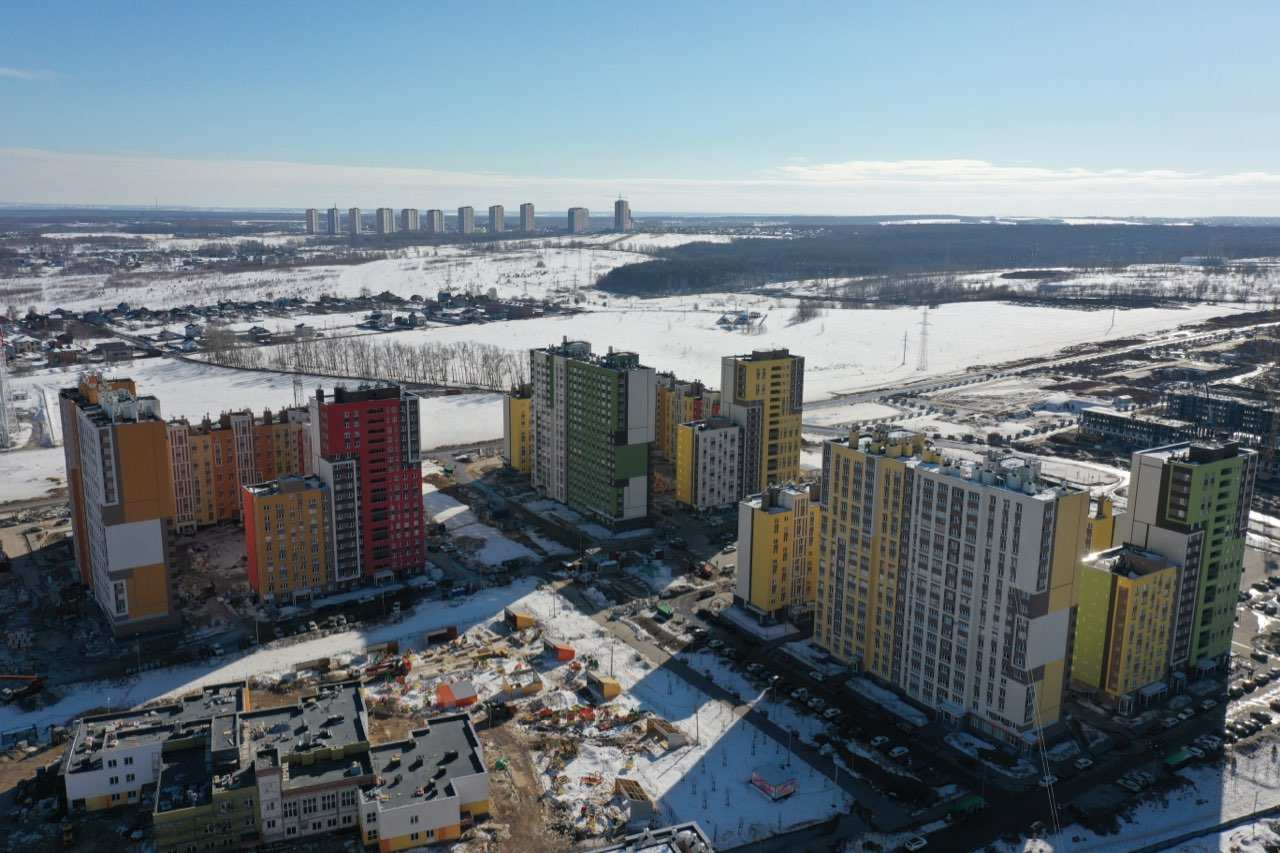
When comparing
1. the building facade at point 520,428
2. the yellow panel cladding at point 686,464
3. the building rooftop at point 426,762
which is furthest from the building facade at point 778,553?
the building facade at point 520,428

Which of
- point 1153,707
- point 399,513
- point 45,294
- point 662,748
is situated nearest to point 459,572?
point 399,513

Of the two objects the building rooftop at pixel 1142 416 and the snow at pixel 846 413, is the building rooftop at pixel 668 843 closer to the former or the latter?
the snow at pixel 846 413

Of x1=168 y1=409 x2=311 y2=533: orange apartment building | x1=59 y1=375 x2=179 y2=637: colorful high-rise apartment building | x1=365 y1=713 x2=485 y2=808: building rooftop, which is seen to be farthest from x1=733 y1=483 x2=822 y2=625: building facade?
x1=168 y1=409 x2=311 y2=533: orange apartment building

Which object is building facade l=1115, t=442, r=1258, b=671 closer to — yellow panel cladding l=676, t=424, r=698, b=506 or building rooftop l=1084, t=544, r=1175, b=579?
building rooftop l=1084, t=544, r=1175, b=579

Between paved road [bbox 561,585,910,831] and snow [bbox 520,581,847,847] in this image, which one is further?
paved road [bbox 561,585,910,831]

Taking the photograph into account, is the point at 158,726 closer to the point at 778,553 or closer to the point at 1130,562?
the point at 778,553
